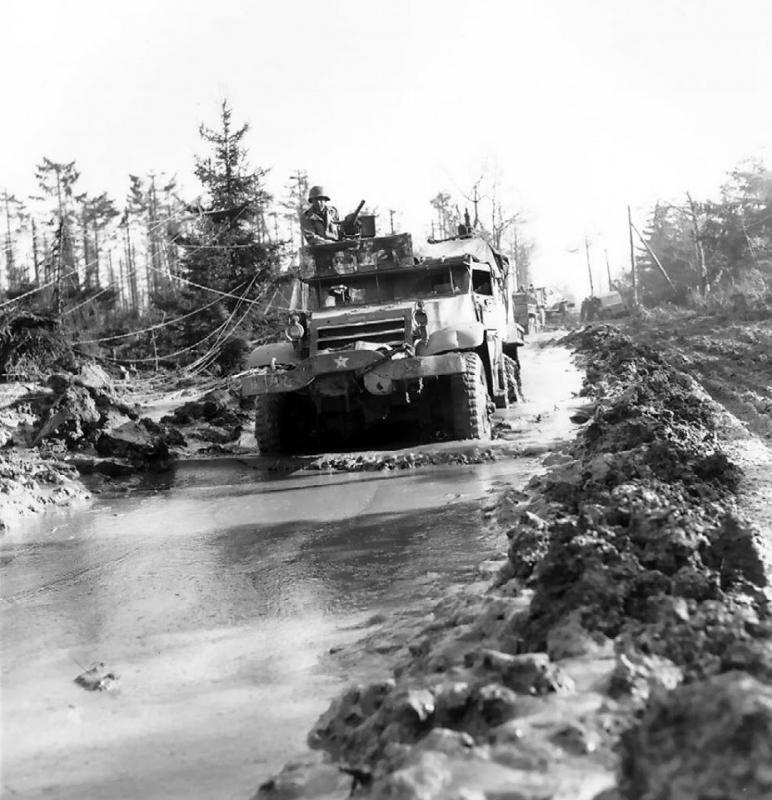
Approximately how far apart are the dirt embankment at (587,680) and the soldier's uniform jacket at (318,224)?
24.1 feet

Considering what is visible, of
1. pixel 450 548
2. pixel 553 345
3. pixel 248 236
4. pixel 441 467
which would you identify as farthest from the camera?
pixel 553 345

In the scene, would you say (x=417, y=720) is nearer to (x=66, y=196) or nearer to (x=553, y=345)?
(x=553, y=345)

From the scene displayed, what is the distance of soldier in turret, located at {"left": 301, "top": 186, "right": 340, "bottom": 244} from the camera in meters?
10.4

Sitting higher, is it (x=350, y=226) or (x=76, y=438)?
(x=350, y=226)

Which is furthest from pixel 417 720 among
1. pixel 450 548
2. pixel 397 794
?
pixel 450 548

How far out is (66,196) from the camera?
48719mm

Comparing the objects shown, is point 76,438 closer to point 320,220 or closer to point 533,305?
point 320,220

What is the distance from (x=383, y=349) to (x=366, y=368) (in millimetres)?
263

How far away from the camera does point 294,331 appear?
351 inches

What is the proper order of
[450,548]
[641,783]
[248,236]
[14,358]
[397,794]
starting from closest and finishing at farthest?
[641,783] → [397,794] → [450,548] → [14,358] → [248,236]

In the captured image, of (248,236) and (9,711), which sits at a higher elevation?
(248,236)

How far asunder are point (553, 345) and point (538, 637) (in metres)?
25.2

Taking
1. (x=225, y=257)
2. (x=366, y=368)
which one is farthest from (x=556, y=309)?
(x=366, y=368)

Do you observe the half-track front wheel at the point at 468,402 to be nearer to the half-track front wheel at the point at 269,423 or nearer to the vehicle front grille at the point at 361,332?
the vehicle front grille at the point at 361,332
